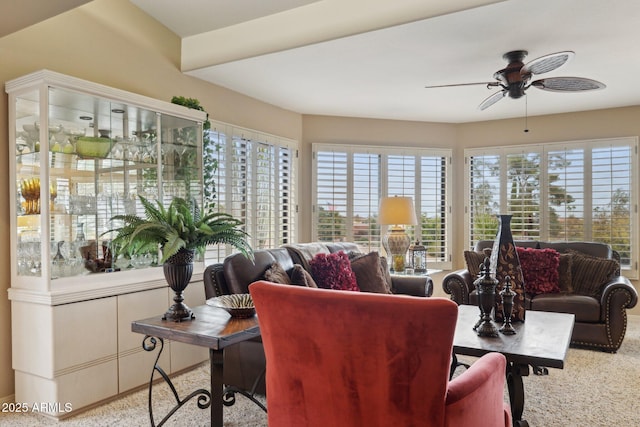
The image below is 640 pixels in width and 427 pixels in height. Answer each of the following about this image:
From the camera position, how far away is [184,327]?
2.26 metres

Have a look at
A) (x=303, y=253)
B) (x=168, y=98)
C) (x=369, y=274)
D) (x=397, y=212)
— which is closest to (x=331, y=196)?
(x=397, y=212)

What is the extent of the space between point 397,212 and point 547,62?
2315mm

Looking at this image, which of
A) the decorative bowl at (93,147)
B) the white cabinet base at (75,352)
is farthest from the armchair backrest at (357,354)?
the decorative bowl at (93,147)

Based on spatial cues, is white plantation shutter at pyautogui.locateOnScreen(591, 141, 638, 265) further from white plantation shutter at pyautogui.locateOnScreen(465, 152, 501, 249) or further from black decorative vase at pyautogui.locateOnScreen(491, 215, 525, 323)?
black decorative vase at pyautogui.locateOnScreen(491, 215, 525, 323)

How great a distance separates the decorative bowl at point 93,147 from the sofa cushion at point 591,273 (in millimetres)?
4245

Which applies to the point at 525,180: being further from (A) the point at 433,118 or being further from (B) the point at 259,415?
(B) the point at 259,415

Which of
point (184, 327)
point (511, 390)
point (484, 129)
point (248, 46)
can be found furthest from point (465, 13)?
point (484, 129)

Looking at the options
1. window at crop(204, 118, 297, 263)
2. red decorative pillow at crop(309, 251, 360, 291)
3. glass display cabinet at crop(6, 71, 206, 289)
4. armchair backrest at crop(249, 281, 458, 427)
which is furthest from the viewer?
window at crop(204, 118, 297, 263)

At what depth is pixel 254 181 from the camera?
5109mm

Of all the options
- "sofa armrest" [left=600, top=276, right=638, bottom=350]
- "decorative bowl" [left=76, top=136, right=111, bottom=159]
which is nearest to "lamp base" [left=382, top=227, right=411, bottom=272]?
"sofa armrest" [left=600, top=276, right=638, bottom=350]

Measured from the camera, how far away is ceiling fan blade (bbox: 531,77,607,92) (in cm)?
328

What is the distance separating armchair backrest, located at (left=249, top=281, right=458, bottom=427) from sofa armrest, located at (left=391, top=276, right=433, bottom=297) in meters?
2.67

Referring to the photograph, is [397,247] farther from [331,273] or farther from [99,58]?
[99,58]

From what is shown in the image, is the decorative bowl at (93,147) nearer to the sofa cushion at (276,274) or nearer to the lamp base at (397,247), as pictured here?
the sofa cushion at (276,274)
